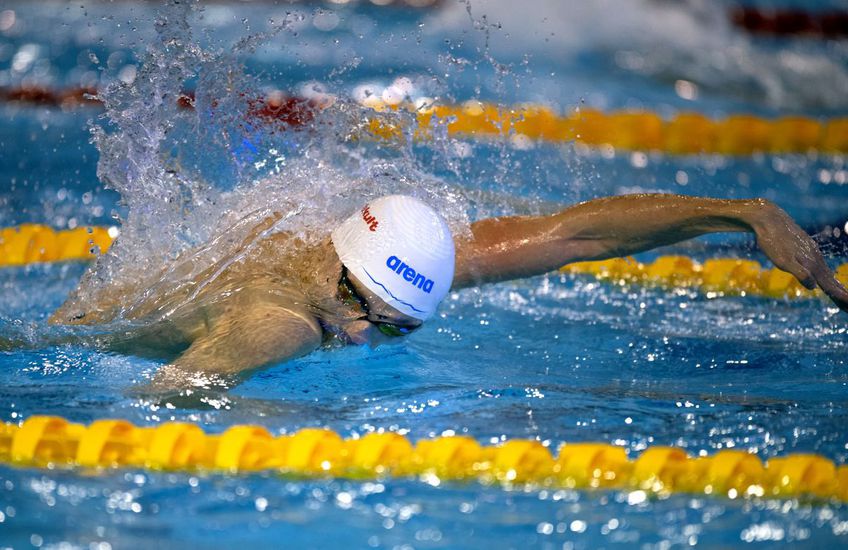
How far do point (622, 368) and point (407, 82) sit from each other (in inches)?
160

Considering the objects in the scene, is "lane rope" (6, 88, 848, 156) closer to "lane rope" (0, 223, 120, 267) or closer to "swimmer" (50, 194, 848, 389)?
"lane rope" (0, 223, 120, 267)

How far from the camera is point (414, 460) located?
8.70 ft

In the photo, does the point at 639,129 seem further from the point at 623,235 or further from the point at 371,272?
the point at 371,272

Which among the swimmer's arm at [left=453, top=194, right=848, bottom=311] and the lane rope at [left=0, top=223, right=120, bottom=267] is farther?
the lane rope at [left=0, top=223, right=120, bottom=267]

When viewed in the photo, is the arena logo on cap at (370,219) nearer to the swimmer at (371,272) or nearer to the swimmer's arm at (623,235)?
the swimmer at (371,272)

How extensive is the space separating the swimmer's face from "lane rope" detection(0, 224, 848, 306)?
1.76m

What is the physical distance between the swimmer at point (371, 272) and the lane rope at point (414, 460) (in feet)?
0.73

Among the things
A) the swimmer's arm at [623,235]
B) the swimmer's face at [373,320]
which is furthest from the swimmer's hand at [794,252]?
the swimmer's face at [373,320]

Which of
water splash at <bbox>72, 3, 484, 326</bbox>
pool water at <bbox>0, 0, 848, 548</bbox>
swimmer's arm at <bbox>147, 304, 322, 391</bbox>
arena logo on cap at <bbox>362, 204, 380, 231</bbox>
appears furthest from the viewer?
water splash at <bbox>72, 3, 484, 326</bbox>

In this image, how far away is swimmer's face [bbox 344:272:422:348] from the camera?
2922 millimetres

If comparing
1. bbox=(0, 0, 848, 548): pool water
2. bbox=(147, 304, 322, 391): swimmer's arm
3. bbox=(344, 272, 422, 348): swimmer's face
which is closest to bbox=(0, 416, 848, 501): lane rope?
bbox=(0, 0, 848, 548): pool water

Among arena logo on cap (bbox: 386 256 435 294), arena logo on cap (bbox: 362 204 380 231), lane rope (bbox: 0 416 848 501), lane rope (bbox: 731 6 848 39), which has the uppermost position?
lane rope (bbox: 731 6 848 39)

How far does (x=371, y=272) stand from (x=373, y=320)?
5.6 inches

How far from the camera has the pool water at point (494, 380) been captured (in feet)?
7.91
